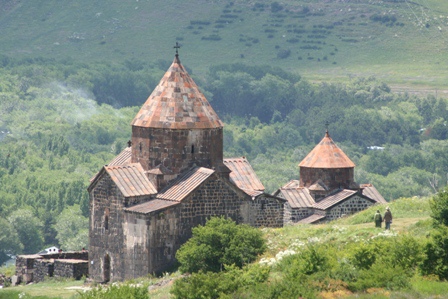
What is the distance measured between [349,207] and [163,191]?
12723mm

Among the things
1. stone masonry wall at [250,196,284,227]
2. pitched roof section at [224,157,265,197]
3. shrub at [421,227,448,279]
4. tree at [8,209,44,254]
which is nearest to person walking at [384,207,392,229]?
shrub at [421,227,448,279]

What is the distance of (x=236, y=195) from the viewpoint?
5919 cm

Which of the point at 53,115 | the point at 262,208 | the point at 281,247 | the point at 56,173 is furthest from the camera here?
the point at 53,115

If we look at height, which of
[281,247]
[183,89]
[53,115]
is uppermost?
[53,115]

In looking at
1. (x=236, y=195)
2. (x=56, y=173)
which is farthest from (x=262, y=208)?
(x=56, y=173)

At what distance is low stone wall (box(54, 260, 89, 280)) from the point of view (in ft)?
199

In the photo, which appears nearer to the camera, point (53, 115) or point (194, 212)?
point (194, 212)

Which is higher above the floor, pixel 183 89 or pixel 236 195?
pixel 183 89

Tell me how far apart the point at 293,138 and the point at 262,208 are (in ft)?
432

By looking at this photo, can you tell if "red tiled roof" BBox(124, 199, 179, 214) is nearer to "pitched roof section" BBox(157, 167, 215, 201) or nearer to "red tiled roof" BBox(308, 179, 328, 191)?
"pitched roof section" BBox(157, 167, 215, 201)

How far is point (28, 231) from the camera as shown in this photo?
11788 centimetres

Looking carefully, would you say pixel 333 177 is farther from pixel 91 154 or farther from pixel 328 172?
pixel 91 154

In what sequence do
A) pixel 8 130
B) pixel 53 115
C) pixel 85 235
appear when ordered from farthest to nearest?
pixel 53 115
pixel 8 130
pixel 85 235

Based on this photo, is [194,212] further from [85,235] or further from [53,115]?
[53,115]
